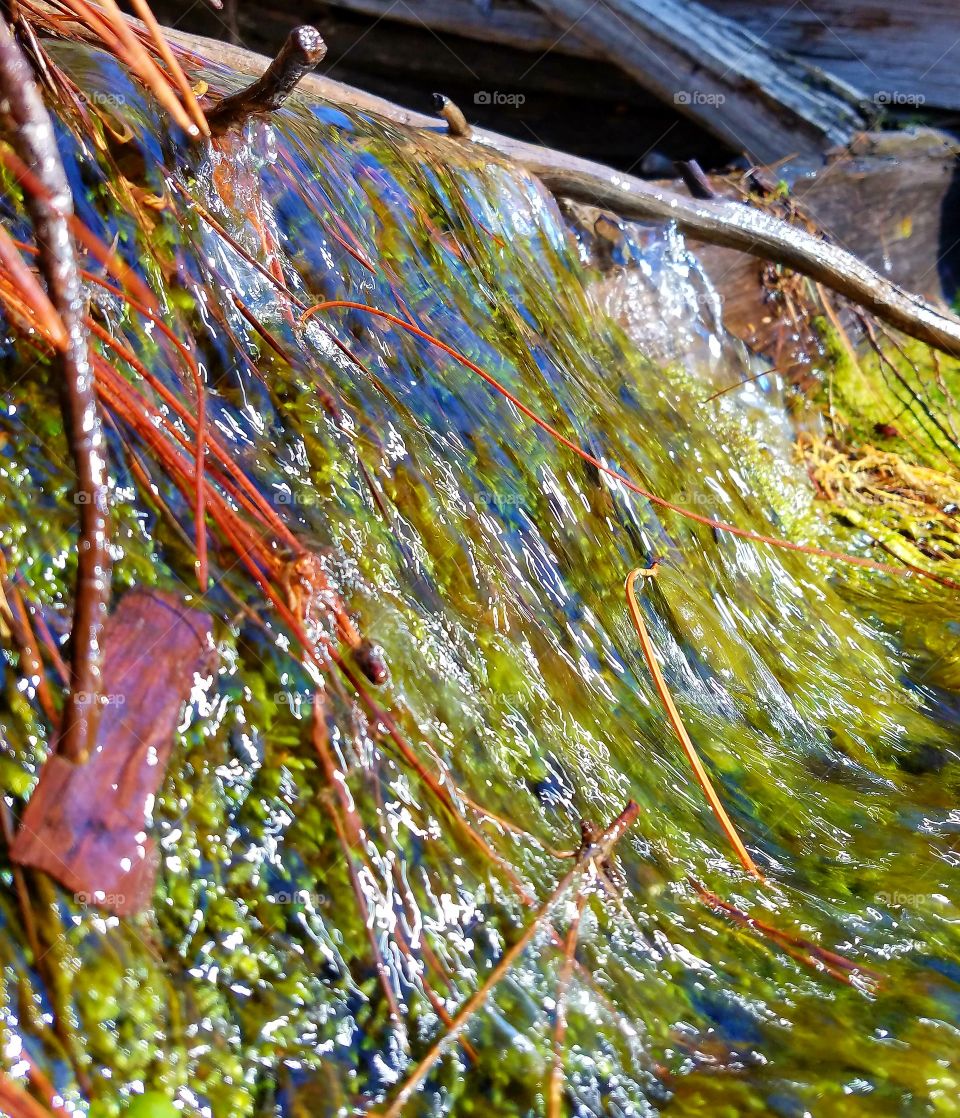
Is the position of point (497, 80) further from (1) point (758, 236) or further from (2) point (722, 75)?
(1) point (758, 236)

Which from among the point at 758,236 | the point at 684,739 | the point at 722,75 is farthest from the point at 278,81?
the point at 722,75

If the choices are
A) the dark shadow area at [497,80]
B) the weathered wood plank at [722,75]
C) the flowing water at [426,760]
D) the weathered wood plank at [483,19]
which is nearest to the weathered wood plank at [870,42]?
the weathered wood plank at [722,75]

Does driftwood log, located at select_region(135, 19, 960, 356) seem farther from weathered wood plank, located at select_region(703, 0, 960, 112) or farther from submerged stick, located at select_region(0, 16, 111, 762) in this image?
submerged stick, located at select_region(0, 16, 111, 762)

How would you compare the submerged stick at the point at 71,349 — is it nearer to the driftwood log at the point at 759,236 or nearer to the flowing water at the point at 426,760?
the flowing water at the point at 426,760

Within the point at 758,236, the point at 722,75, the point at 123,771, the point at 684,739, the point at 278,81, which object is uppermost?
the point at 722,75

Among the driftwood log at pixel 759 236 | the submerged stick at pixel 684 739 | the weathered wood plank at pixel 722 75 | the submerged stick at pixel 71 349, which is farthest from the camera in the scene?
the weathered wood plank at pixel 722 75

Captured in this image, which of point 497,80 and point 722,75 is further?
point 497,80
